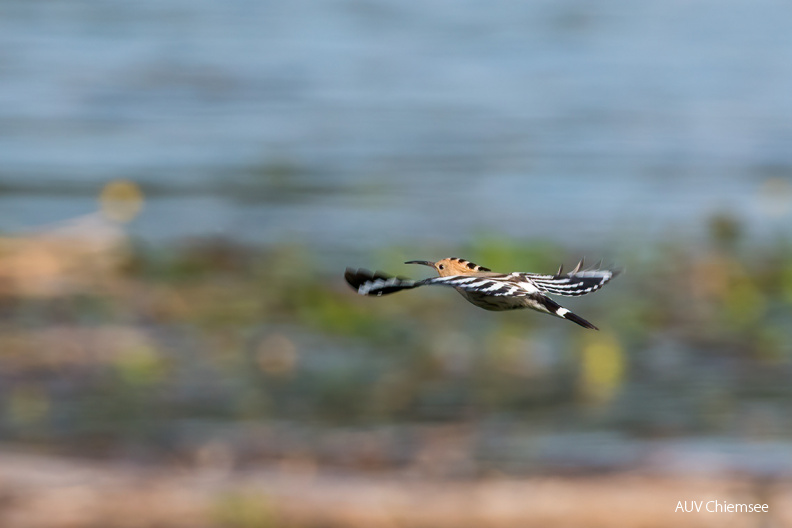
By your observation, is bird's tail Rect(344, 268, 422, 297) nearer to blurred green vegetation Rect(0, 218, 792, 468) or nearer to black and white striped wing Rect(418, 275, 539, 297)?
black and white striped wing Rect(418, 275, 539, 297)

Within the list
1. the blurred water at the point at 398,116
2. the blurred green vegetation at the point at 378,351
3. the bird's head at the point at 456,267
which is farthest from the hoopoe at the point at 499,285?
the blurred water at the point at 398,116

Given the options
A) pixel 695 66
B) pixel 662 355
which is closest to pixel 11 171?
pixel 662 355

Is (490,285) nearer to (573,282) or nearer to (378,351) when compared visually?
(573,282)

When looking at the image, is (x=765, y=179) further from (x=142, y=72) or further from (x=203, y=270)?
(x=142, y=72)

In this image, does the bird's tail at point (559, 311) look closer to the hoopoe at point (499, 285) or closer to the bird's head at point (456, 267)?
the hoopoe at point (499, 285)

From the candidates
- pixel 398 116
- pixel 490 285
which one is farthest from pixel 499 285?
pixel 398 116

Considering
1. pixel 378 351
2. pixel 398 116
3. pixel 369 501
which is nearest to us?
pixel 369 501
